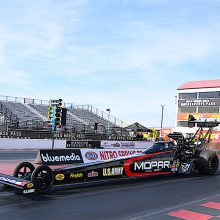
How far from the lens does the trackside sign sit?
594 inches

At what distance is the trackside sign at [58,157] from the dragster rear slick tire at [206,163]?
601 cm

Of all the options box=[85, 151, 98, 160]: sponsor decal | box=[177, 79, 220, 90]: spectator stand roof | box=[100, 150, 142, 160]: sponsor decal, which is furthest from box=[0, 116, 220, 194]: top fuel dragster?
box=[177, 79, 220, 90]: spectator stand roof

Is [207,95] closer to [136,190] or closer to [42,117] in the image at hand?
[42,117]

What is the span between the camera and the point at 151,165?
1137 centimetres

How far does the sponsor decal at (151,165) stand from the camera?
10.9 meters

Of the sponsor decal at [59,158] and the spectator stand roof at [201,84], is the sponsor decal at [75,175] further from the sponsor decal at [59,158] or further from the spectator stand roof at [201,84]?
the spectator stand roof at [201,84]

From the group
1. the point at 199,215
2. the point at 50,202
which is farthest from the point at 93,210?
the point at 199,215

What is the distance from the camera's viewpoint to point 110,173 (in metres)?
10.0

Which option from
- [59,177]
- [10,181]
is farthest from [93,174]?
[10,181]

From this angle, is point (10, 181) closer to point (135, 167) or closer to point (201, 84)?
point (135, 167)

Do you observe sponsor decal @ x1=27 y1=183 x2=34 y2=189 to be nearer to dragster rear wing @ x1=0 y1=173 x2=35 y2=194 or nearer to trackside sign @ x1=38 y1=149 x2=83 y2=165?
dragster rear wing @ x1=0 y1=173 x2=35 y2=194

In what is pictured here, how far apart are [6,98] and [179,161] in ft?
121

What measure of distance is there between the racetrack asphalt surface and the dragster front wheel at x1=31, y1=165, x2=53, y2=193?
0.62 ft

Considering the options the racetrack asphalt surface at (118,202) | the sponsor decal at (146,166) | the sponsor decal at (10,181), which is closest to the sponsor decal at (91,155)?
the sponsor decal at (146,166)
